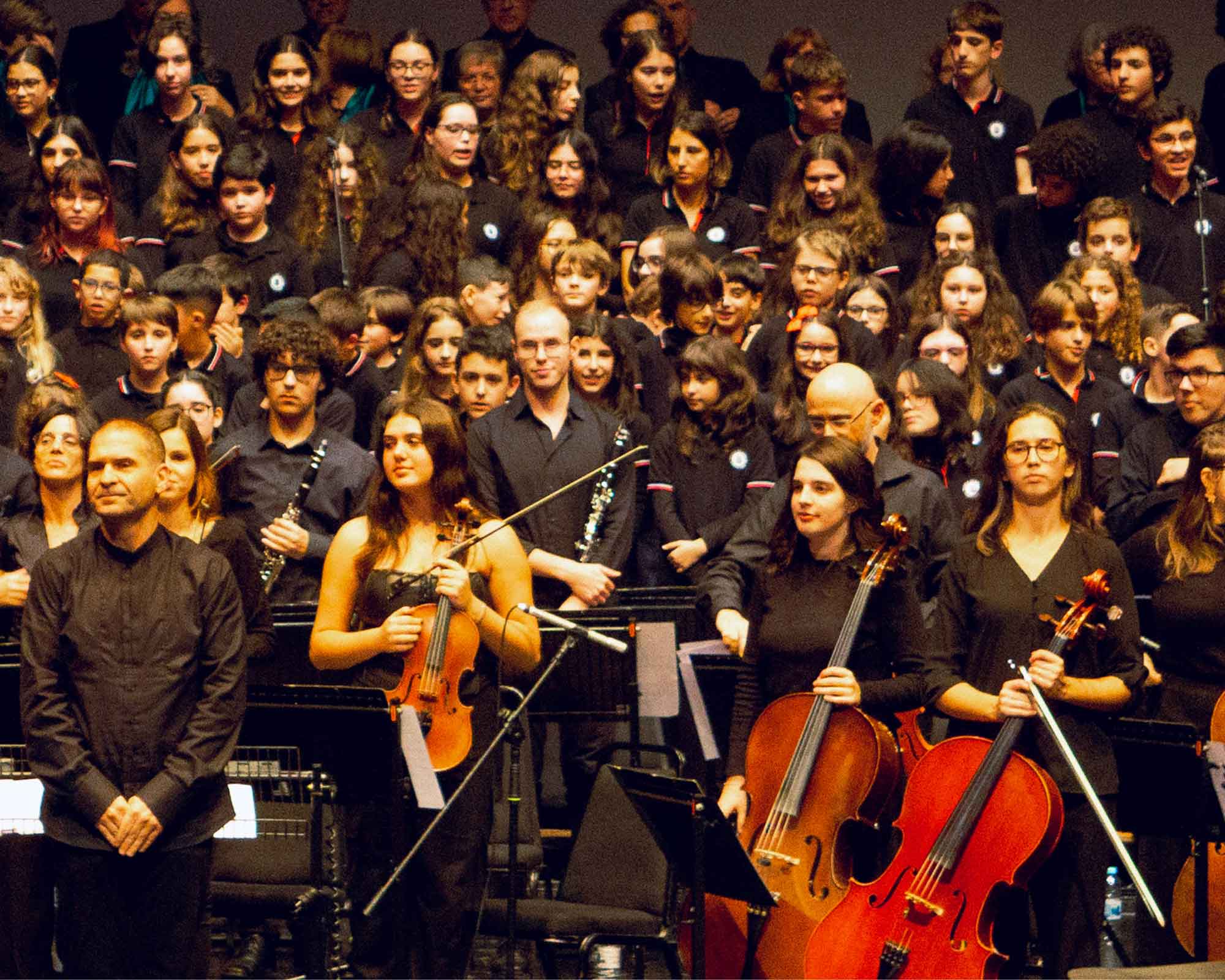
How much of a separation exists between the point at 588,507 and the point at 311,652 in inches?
51.3

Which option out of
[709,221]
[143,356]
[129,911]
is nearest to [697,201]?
[709,221]

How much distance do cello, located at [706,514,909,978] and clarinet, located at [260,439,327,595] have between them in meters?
1.73

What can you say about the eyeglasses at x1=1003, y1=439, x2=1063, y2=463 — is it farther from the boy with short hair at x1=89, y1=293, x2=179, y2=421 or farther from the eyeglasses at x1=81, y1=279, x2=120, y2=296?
the eyeglasses at x1=81, y1=279, x2=120, y2=296

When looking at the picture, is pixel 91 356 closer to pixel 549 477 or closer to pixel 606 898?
pixel 549 477

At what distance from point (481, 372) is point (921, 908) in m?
2.66

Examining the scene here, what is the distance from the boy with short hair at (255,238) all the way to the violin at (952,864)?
12.6 feet

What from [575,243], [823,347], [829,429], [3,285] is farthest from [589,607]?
[3,285]

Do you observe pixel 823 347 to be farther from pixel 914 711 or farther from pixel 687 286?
pixel 914 711

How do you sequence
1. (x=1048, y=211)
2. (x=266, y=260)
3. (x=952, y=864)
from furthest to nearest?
(x=1048, y=211) → (x=266, y=260) → (x=952, y=864)

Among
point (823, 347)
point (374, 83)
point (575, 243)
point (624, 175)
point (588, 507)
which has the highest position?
point (374, 83)

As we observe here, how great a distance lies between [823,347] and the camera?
6.36 metres

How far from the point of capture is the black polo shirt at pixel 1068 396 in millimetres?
6605

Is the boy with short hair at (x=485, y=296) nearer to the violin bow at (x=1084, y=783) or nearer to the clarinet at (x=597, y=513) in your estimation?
the clarinet at (x=597, y=513)

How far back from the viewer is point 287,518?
5.75m
